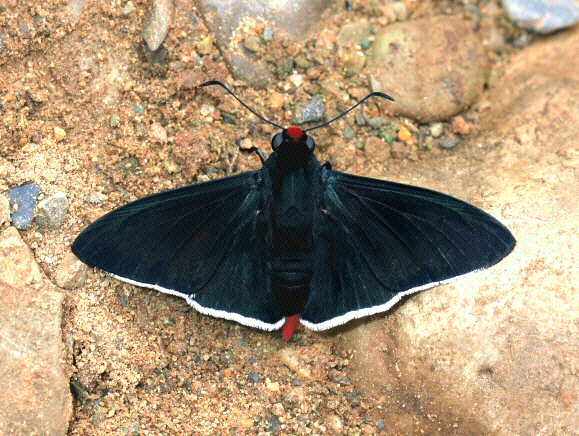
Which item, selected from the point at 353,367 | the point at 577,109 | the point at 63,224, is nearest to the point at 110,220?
the point at 63,224

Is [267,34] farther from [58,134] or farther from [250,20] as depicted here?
[58,134]

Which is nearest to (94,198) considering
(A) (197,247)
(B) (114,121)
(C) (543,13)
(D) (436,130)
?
(B) (114,121)

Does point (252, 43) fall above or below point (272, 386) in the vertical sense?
above

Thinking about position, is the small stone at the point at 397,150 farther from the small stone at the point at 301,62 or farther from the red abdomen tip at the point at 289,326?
the red abdomen tip at the point at 289,326

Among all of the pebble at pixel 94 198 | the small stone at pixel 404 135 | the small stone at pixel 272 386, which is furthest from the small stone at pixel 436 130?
the pebble at pixel 94 198

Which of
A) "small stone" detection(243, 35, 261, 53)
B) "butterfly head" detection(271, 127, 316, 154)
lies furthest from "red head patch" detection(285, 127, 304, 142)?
"small stone" detection(243, 35, 261, 53)

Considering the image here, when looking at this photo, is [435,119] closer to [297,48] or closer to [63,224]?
[297,48]
